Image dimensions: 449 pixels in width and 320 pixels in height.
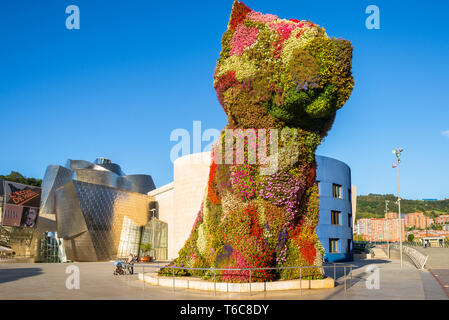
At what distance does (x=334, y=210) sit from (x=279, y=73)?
29.6 metres

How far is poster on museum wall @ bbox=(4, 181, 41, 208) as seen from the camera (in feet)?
133

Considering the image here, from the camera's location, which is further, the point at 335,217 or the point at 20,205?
the point at 20,205

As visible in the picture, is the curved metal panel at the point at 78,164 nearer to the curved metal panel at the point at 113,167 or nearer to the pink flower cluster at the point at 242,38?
the curved metal panel at the point at 113,167

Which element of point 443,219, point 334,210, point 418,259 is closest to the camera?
point 418,259

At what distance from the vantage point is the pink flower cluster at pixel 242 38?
12836mm

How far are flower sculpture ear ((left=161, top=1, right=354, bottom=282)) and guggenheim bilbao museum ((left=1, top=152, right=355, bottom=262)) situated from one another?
83.4 ft

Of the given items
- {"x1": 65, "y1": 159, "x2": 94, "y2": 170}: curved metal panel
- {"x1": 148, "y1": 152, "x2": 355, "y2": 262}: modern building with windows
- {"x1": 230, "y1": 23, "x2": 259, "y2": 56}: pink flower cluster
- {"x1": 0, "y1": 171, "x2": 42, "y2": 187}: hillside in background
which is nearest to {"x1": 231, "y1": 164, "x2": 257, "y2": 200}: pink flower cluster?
{"x1": 230, "y1": 23, "x2": 259, "y2": 56}: pink flower cluster

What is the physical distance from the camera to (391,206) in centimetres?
17025

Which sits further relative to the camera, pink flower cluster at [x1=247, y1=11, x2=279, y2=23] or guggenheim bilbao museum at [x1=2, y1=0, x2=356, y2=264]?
pink flower cluster at [x1=247, y1=11, x2=279, y2=23]

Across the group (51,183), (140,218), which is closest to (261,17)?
(140,218)

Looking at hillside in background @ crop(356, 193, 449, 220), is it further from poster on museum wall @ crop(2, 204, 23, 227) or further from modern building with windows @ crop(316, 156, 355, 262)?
poster on museum wall @ crop(2, 204, 23, 227)

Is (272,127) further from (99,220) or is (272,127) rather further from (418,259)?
(99,220)
